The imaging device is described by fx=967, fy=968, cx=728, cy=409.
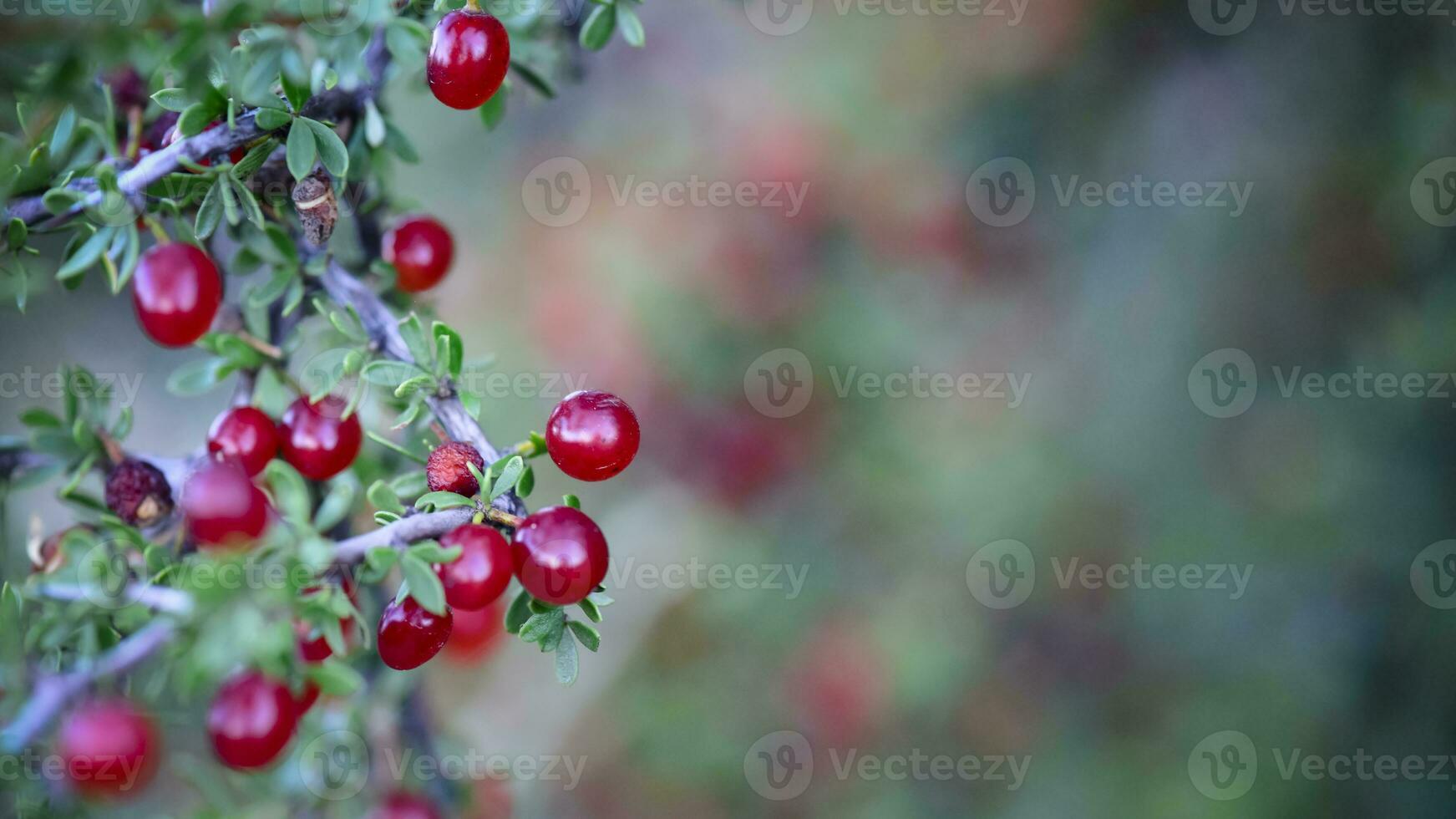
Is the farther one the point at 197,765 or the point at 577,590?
the point at 197,765

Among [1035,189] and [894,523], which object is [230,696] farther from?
[1035,189]

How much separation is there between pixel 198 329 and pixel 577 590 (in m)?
0.42

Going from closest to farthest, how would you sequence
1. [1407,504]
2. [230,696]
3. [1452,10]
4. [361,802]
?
[230,696] < [361,802] < [1452,10] < [1407,504]

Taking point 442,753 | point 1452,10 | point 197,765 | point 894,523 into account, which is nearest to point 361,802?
point 442,753

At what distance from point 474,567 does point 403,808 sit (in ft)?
2.14

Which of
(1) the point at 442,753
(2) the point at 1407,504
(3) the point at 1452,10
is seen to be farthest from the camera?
(2) the point at 1407,504

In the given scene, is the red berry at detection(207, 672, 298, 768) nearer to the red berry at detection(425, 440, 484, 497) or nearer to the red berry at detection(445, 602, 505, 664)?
the red berry at detection(425, 440, 484, 497)

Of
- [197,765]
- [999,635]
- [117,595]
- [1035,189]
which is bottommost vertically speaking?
[999,635]

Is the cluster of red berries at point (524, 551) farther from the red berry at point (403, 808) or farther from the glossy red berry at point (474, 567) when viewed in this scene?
the red berry at point (403, 808)

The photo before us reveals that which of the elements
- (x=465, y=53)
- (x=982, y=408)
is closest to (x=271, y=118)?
(x=465, y=53)

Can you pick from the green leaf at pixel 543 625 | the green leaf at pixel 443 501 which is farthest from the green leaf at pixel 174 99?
the green leaf at pixel 543 625

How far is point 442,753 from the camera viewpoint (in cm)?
131

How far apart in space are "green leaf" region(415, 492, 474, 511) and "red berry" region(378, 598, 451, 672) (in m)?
0.08

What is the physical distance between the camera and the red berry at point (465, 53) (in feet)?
2.48
